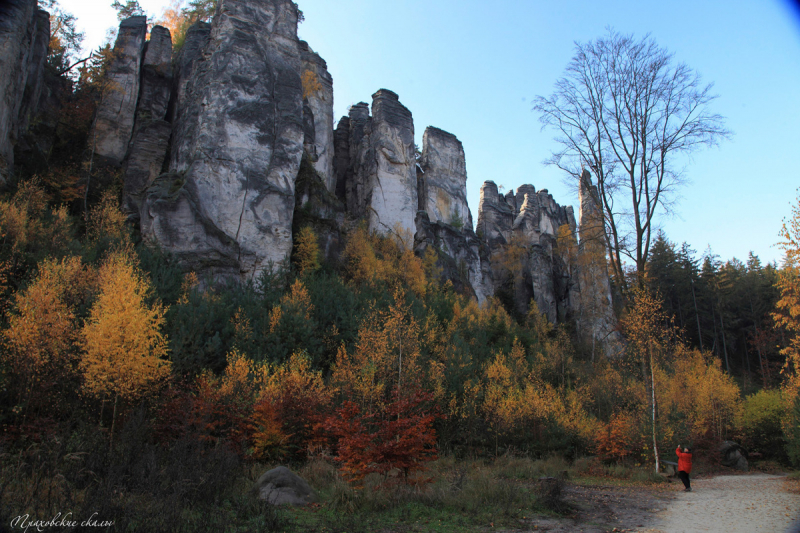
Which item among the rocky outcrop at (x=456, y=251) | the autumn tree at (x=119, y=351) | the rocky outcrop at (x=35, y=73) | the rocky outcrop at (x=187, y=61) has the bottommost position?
the autumn tree at (x=119, y=351)

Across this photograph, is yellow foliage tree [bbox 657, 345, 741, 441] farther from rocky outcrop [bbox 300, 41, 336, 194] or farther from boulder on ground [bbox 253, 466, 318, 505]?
rocky outcrop [bbox 300, 41, 336, 194]

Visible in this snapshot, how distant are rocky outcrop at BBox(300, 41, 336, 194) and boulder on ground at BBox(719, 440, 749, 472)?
3488cm

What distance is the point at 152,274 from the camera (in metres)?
22.9

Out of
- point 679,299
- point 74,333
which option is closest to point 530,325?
point 679,299

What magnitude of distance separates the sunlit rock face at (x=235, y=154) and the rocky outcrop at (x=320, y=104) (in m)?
7.58

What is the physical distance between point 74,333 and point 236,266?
1527 centimetres

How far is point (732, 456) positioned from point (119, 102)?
142 feet

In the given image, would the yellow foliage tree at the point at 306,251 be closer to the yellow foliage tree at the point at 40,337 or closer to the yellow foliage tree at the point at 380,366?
the yellow foliage tree at the point at 380,366

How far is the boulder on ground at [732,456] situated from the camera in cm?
1891

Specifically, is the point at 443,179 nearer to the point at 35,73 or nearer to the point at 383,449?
the point at 35,73

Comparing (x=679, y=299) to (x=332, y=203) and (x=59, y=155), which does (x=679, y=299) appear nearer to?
(x=332, y=203)

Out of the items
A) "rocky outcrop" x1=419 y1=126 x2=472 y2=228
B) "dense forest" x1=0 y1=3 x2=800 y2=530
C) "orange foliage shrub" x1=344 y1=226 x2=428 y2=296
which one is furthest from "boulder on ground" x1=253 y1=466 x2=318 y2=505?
"rocky outcrop" x1=419 y1=126 x2=472 y2=228

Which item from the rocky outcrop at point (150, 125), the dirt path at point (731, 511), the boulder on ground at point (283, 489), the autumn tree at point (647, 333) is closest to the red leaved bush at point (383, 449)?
the boulder on ground at point (283, 489)

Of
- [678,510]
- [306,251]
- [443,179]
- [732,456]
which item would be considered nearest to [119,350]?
[678,510]
